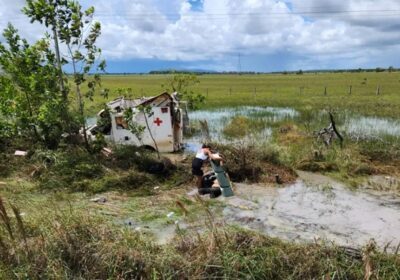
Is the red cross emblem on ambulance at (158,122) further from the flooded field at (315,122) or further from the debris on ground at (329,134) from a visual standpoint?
the debris on ground at (329,134)

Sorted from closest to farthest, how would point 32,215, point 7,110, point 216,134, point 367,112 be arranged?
point 32,215 < point 7,110 < point 216,134 < point 367,112

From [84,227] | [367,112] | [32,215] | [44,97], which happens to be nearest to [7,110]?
[44,97]

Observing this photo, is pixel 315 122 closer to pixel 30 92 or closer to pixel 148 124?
pixel 148 124

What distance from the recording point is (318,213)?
8086 mm

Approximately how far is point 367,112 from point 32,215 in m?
20.3

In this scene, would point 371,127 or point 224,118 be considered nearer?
point 371,127

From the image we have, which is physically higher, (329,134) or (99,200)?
(329,134)

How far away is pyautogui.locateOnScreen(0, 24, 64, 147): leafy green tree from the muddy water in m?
5.49

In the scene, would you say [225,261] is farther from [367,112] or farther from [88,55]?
[367,112]

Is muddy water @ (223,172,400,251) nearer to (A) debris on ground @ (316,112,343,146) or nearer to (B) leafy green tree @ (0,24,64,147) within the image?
(A) debris on ground @ (316,112,343,146)

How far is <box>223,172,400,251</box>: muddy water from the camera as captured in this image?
268 inches

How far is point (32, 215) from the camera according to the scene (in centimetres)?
590

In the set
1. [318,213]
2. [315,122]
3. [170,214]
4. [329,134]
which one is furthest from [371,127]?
[170,214]

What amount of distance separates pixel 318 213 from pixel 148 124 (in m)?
6.14
